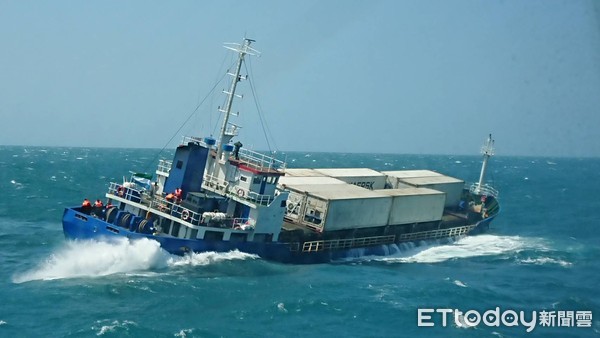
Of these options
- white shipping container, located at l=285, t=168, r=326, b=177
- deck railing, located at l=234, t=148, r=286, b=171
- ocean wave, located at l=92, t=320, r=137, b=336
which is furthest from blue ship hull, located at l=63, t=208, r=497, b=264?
white shipping container, located at l=285, t=168, r=326, b=177

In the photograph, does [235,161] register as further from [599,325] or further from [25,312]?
[599,325]

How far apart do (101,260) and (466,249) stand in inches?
1189

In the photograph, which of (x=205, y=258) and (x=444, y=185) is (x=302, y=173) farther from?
(x=205, y=258)

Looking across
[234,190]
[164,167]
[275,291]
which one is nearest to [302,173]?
[234,190]

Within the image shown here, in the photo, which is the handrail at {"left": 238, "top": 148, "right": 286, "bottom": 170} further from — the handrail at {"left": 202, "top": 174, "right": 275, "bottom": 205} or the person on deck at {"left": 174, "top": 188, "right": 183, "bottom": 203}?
the person on deck at {"left": 174, "top": 188, "right": 183, "bottom": 203}

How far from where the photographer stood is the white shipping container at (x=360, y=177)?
193 feet

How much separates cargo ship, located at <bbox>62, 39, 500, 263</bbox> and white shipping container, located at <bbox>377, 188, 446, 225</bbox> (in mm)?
87

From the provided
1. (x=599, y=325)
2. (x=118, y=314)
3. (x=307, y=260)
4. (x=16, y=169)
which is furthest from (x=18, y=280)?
(x=16, y=169)

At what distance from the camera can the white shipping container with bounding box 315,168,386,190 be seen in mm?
58956

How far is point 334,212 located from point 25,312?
2235cm

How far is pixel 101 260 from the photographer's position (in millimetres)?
36906

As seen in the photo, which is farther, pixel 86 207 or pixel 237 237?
pixel 237 237

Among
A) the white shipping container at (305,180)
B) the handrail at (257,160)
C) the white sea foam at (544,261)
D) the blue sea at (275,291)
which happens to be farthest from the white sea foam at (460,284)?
the white shipping container at (305,180)

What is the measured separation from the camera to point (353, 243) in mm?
48062
